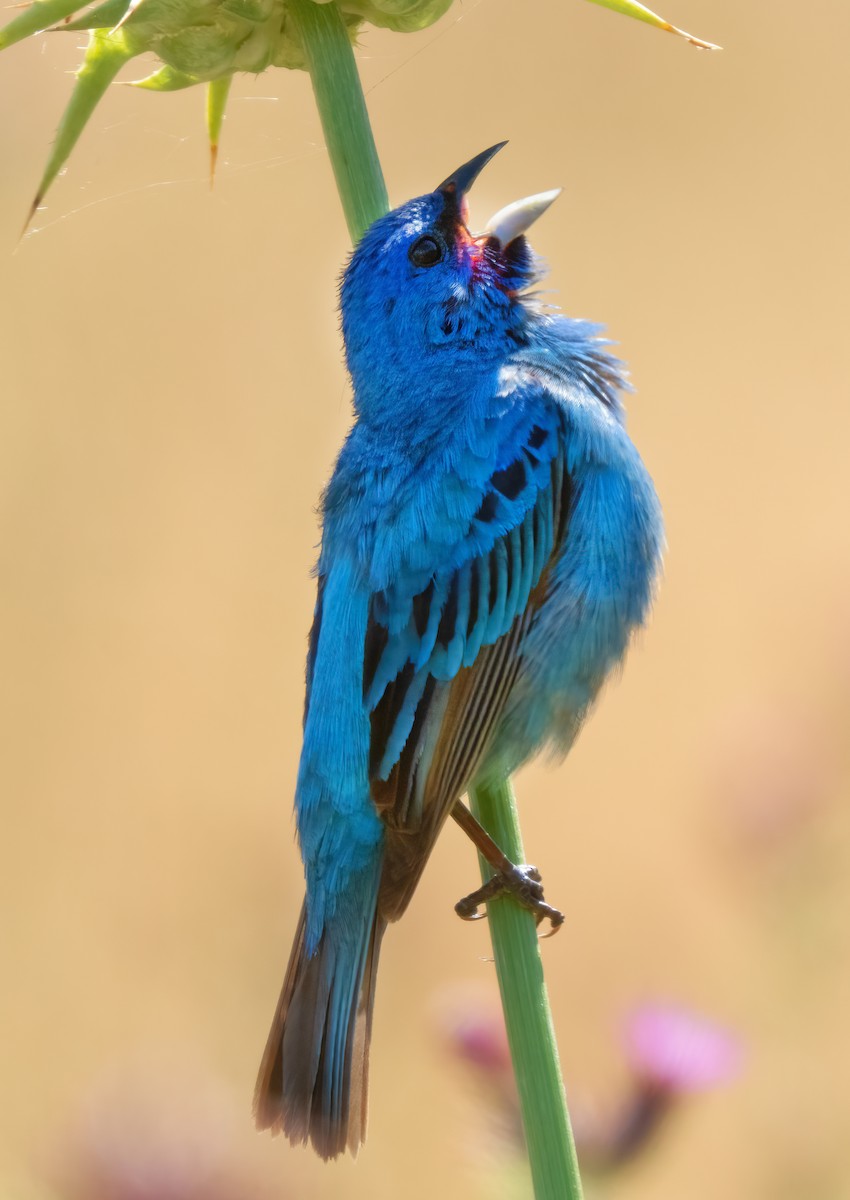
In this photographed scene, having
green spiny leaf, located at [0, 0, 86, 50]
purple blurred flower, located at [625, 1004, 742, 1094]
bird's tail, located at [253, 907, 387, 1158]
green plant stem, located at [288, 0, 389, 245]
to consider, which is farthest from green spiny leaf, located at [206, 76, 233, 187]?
purple blurred flower, located at [625, 1004, 742, 1094]

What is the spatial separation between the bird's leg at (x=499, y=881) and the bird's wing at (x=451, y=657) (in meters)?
0.08

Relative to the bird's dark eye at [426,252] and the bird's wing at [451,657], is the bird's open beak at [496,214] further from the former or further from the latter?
the bird's wing at [451,657]

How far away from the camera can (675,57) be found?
20.3 feet

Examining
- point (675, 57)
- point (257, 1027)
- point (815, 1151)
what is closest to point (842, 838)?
point (815, 1151)

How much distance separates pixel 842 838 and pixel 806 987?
0.27m

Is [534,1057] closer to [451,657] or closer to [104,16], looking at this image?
[451,657]

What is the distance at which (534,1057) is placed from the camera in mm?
1574

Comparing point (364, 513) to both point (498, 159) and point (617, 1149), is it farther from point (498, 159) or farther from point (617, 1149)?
point (498, 159)

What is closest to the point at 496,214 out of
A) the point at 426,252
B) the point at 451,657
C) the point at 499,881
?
the point at 426,252

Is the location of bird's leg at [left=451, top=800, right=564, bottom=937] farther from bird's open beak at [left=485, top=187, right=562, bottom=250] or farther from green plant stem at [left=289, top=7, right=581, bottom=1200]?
bird's open beak at [left=485, top=187, right=562, bottom=250]

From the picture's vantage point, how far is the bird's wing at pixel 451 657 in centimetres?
192

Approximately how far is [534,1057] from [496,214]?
1519 mm

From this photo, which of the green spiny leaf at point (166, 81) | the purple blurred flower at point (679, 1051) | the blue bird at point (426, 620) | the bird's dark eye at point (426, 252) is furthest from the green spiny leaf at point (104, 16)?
the purple blurred flower at point (679, 1051)

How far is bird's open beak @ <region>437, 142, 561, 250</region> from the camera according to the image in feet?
7.75
